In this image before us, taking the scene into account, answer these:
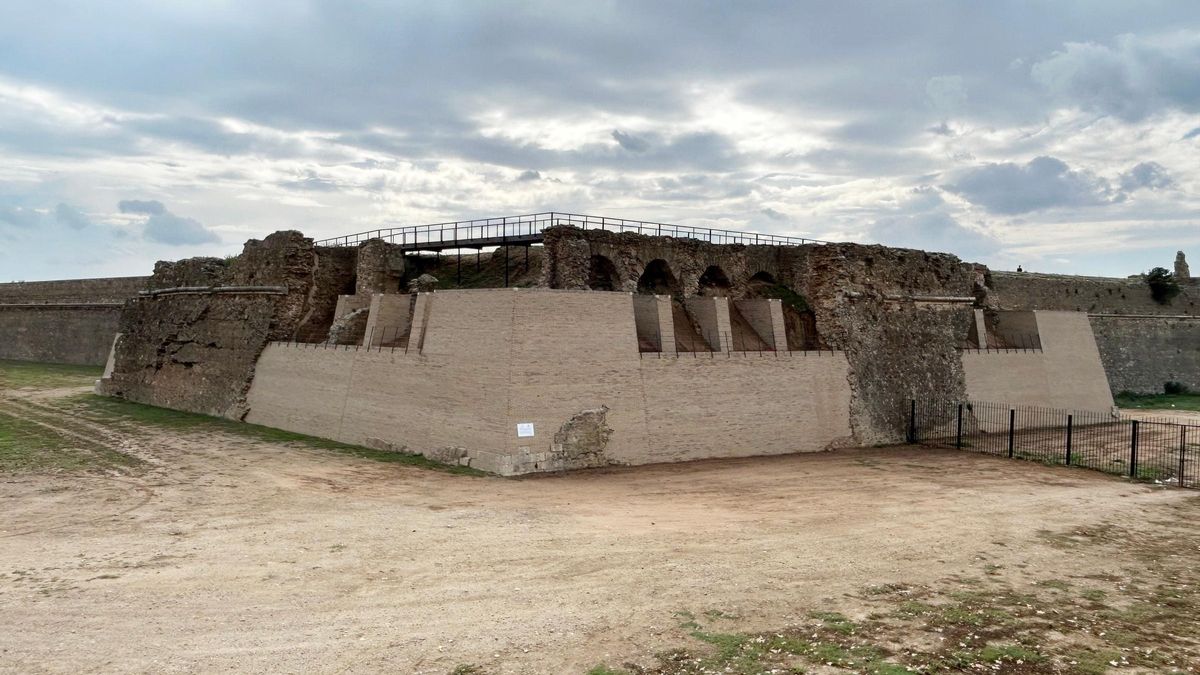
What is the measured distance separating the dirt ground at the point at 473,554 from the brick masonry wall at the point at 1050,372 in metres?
8.37

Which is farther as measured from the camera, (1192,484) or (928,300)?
(928,300)

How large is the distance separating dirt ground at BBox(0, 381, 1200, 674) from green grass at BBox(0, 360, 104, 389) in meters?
17.8

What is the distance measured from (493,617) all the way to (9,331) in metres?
47.1

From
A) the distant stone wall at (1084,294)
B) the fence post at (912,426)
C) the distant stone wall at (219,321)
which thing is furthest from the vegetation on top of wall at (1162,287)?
the distant stone wall at (219,321)

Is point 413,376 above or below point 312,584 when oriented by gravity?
above

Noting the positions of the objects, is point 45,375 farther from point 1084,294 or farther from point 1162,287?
point 1162,287

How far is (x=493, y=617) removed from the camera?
Result: 8250mm

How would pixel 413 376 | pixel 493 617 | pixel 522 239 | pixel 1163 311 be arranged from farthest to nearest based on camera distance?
pixel 1163 311, pixel 522 239, pixel 413 376, pixel 493 617

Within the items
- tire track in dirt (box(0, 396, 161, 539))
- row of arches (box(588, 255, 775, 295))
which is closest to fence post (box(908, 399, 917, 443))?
row of arches (box(588, 255, 775, 295))

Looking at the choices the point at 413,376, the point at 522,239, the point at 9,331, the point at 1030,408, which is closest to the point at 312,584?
the point at 413,376

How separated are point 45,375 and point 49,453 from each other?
2171 cm

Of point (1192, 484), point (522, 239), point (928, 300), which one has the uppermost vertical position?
point (522, 239)

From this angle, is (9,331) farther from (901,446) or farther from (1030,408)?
(1030,408)

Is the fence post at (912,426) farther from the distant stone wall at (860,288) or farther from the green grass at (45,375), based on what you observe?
the green grass at (45,375)
